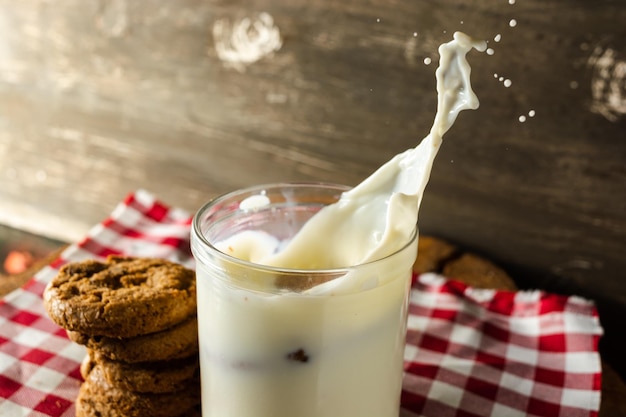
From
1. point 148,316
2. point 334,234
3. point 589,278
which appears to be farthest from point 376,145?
point 148,316

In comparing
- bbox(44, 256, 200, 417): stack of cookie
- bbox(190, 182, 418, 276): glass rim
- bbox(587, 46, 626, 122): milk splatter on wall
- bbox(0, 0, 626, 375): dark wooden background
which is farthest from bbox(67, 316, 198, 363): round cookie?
bbox(587, 46, 626, 122): milk splatter on wall

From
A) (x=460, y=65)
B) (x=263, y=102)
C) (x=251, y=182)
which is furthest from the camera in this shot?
(x=251, y=182)

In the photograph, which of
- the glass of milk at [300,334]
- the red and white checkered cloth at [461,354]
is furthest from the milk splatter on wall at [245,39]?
the glass of milk at [300,334]

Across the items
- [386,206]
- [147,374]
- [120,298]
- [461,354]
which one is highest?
[386,206]

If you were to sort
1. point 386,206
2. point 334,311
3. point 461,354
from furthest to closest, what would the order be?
1. point 461,354
2. point 386,206
3. point 334,311

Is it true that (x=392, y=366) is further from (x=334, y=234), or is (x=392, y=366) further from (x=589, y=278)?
(x=589, y=278)

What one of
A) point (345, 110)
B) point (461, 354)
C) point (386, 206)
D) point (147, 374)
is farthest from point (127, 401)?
point (345, 110)

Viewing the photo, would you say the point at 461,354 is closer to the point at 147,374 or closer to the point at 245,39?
the point at 147,374

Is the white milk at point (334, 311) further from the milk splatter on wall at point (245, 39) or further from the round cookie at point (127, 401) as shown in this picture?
the milk splatter on wall at point (245, 39)
